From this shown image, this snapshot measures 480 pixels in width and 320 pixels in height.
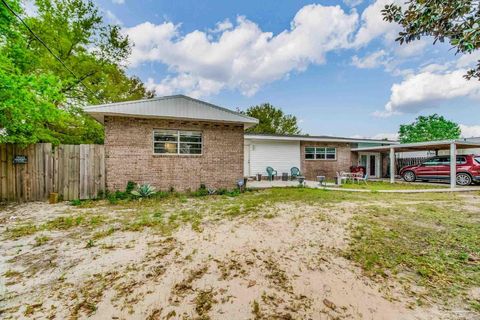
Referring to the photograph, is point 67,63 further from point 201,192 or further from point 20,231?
point 20,231

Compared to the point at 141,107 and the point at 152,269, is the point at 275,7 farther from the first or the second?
the point at 152,269

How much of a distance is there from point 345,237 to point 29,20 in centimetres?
1462

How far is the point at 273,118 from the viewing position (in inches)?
1411

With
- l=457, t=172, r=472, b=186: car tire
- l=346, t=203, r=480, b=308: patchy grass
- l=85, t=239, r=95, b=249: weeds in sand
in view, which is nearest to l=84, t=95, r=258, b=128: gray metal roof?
l=85, t=239, r=95, b=249: weeds in sand

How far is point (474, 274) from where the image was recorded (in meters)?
2.86

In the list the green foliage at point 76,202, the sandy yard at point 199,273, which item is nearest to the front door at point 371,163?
the sandy yard at point 199,273

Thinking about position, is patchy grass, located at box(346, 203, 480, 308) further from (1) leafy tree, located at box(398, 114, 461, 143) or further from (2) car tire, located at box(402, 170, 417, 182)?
(1) leafy tree, located at box(398, 114, 461, 143)

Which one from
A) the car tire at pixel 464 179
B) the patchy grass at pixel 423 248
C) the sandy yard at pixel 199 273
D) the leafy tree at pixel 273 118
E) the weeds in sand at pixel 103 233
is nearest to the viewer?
the sandy yard at pixel 199 273

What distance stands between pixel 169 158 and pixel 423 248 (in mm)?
8357

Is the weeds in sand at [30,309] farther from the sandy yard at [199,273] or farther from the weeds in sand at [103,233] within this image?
the weeds in sand at [103,233]

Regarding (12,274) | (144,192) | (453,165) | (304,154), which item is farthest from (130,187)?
(453,165)

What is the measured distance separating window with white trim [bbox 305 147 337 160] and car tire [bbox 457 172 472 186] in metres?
7.01

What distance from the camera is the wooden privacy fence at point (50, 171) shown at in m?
7.04

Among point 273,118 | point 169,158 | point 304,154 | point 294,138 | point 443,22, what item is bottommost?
point 169,158
